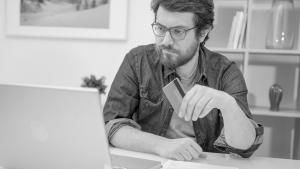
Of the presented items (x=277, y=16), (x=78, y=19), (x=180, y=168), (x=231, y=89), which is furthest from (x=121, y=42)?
(x=180, y=168)

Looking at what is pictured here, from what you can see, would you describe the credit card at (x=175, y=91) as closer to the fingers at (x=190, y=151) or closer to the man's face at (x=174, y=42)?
the fingers at (x=190, y=151)

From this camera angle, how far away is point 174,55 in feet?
4.60

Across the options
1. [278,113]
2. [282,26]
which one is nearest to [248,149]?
[278,113]

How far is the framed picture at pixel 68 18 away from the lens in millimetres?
2547

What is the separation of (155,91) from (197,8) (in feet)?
1.25

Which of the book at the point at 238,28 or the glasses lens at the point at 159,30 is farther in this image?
the book at the point at 238,28

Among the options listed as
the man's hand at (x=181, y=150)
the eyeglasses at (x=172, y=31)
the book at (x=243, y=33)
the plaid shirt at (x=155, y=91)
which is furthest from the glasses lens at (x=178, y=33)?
the book at (x=243, y=33)

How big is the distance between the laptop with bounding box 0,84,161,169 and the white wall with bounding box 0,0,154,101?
1.78 m

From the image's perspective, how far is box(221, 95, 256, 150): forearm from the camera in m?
1.12

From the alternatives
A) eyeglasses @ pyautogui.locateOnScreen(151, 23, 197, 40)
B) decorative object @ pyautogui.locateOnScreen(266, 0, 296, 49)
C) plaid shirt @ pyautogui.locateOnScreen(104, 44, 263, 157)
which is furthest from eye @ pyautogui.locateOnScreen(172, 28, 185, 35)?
decorative object @ pyautogui.locateOnScreen(266, 0, 296, 49)

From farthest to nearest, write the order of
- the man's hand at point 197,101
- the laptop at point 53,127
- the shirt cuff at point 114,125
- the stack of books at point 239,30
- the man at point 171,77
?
the stack of books at point 239,30 < the man at point 171,77 < the shirt cuff at point 114,125 < the man's hand at point 197,101 < the laptop at point 53,127

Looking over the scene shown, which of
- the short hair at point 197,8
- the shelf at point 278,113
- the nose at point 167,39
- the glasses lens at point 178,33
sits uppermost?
the short hair at point 197,8

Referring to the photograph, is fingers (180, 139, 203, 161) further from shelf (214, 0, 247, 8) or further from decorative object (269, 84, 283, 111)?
shelf (214, 0, 247, 8)

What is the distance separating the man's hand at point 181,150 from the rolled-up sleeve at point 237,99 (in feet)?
0.59
